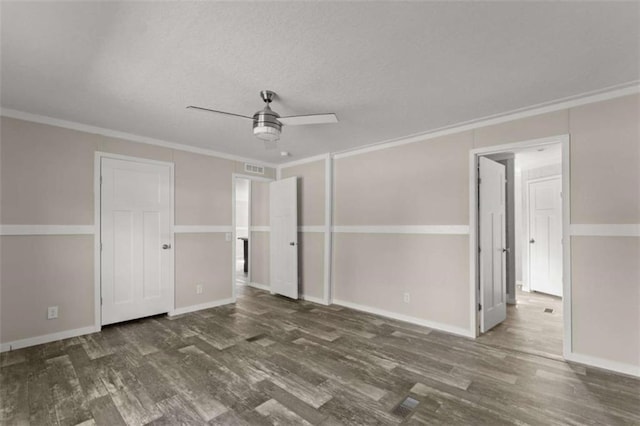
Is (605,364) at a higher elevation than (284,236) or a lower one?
lower

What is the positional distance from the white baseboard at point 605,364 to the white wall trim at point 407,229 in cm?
150

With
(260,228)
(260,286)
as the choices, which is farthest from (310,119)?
(260,286)

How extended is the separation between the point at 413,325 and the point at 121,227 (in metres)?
4.06

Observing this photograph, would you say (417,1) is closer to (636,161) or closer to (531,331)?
(636,161)

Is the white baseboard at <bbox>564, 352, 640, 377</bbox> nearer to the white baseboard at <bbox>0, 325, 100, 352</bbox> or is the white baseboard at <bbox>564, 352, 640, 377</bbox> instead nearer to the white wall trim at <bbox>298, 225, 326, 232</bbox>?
the white wall trim at <bbox>298, 225, 326, 232</bbox>

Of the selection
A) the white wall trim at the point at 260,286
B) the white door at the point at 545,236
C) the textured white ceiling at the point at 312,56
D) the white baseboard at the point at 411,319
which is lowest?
the white wall trim at the point at 260,286

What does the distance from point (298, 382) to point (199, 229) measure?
301 cm

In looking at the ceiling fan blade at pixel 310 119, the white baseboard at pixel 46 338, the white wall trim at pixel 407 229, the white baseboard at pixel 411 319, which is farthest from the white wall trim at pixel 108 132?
the white baseboard at pixel 411 319

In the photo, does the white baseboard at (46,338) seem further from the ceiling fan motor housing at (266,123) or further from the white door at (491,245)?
the white door at (491,245)

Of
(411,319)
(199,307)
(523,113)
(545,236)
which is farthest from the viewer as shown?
(545,236)

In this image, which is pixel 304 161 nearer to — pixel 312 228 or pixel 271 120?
pixel 312 228

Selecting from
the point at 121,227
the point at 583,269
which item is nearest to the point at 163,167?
the point at 121,227

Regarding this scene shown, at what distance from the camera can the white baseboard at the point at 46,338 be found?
10.0 ft

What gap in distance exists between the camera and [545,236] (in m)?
5.69
